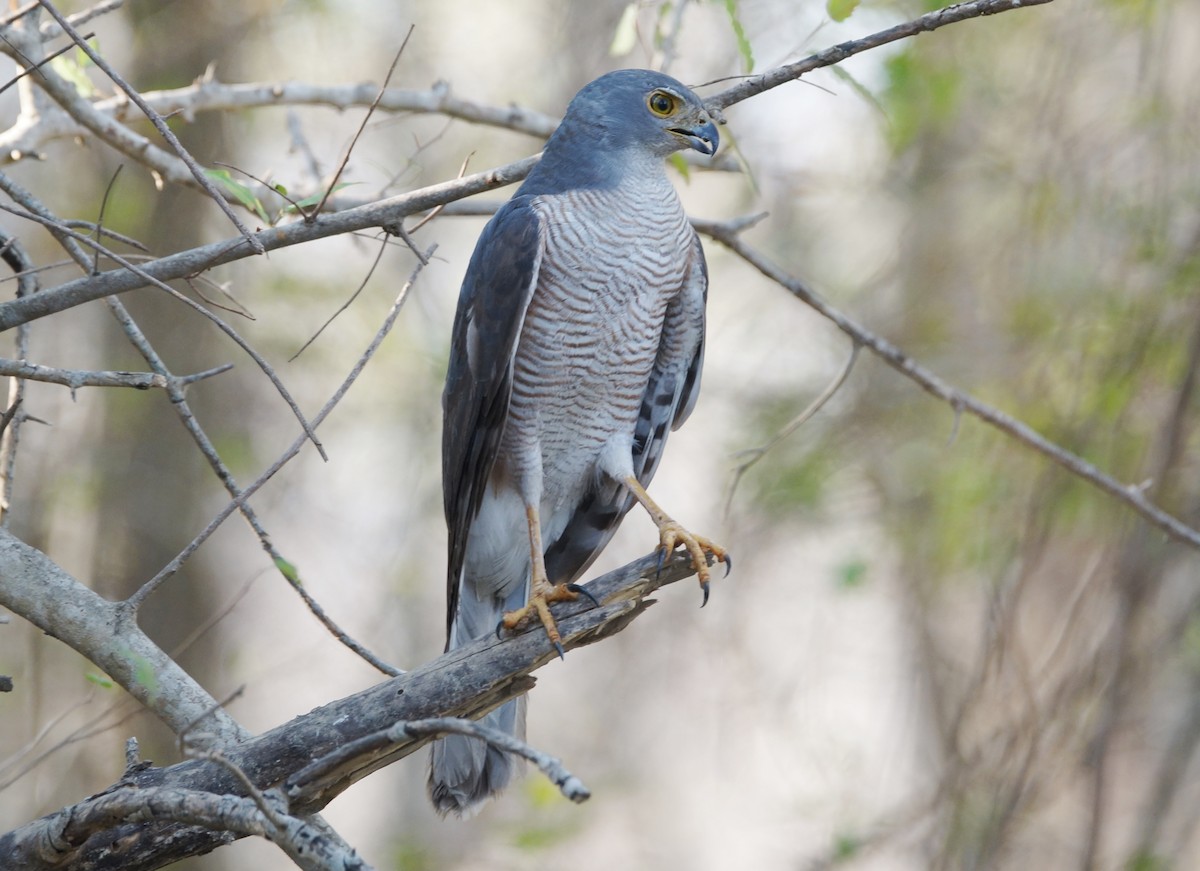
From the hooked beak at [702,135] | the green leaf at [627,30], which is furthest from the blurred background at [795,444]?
the hooked beak at [702,135]

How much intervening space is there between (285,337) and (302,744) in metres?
5.76

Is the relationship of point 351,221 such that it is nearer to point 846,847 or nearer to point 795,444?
point 846,847

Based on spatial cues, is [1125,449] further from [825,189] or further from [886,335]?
[825,189]

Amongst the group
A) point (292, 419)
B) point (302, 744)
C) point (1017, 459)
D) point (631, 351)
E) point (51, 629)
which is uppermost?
point (292, 419)

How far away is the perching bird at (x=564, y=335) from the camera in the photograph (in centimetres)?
362

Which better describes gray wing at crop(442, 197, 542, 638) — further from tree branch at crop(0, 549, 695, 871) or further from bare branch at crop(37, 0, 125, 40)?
bare branch at crop(37, 0, 125, 40)

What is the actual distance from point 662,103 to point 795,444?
13.9 feet

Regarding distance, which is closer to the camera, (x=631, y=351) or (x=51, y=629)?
(x=51, y=629)

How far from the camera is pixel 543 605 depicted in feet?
10.5

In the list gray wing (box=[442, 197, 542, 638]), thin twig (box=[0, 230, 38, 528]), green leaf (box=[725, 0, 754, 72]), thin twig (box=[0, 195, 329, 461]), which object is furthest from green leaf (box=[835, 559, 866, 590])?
thin twig (box=[0, 230, 38, 528])

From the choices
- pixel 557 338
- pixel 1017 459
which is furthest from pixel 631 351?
pixel 1017 459

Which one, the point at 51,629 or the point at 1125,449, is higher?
the point at 1125,449

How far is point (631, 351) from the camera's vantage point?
151 inches

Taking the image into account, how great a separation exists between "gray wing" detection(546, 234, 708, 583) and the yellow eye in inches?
21.8
